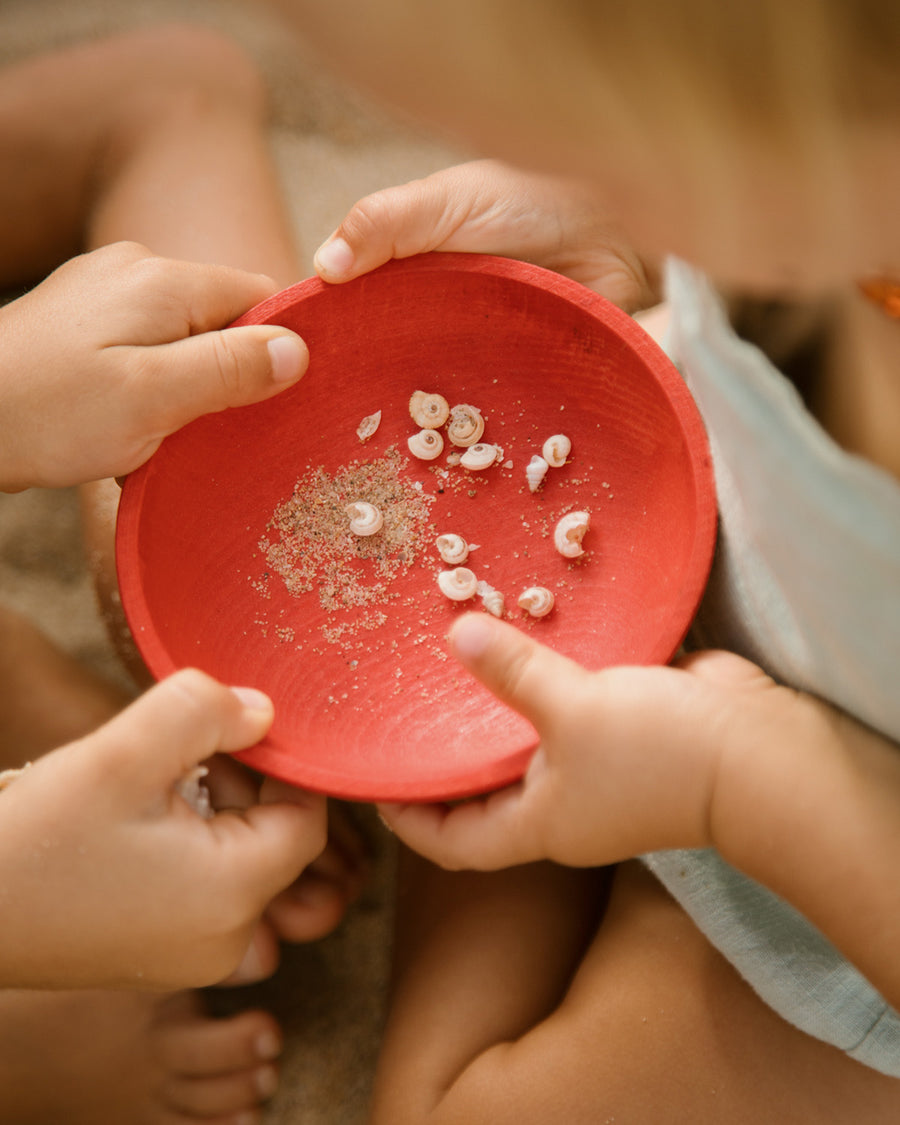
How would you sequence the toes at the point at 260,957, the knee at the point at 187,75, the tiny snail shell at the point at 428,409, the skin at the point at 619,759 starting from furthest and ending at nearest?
the knee at the point at 187,75 < the toes at the point at 260,957 < the tiny snail shell at the point at 428,409 < the skin at the point at 619,759

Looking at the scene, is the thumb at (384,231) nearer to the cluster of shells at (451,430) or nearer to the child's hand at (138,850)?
the cluster of shells at (451,430)

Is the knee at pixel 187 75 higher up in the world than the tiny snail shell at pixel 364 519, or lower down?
higher up

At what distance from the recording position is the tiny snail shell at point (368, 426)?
Result: 68 centimetres

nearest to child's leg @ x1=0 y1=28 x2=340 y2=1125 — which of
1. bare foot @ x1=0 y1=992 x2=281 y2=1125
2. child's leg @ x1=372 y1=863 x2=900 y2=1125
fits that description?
bare foot @ x1=0 y1=992 x2=281 y2=1125

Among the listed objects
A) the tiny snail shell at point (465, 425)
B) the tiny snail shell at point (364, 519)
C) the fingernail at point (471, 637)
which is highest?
the tiny snail shell at point (465, 425)

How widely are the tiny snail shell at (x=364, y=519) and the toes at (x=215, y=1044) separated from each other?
487 mm

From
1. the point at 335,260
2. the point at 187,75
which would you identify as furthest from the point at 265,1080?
the point at 187,75

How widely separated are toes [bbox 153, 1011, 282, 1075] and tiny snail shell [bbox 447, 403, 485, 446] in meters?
0.57

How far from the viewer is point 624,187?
366mm

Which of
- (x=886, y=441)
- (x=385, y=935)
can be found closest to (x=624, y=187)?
(x=886, y=441)

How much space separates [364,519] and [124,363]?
7.6 inches

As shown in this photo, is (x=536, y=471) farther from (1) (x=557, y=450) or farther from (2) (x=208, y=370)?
(2) (x=208, y=370)

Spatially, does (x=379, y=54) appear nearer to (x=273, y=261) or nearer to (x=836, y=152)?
(x=836, y=152)

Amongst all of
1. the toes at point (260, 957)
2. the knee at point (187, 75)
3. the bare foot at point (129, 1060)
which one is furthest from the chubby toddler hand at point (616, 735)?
the knee at point (187, 75)
